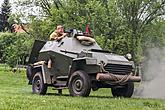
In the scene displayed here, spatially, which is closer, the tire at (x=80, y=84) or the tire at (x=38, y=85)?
the tire at (x=80, y=84)

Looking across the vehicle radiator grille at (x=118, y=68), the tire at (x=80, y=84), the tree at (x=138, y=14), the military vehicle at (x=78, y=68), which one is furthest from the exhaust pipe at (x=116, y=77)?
the tree at (x=138, y=14)

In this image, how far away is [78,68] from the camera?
14.7 meters

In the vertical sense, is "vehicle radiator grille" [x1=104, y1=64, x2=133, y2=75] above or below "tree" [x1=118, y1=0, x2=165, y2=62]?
below

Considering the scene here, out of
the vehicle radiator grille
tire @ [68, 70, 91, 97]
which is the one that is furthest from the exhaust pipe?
tire @ [68, 70, 91, 97]

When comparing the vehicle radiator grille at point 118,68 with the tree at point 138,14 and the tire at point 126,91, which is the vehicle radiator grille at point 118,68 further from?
the tree at point 138,14

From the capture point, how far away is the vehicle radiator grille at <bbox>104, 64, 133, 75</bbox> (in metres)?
14.1

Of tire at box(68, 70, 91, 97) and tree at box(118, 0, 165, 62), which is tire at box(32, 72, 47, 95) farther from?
tree at box(118, 0, 165, 62)

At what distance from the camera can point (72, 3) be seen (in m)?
29.3

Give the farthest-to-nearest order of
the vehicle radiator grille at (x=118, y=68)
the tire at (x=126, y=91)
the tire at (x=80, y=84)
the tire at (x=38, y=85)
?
the tire at (x=38, y=85)
the tire at (x=126, y=91)
the vehicle radiator grille at (x=118, y=68)
the tire at (x=80, y=84)

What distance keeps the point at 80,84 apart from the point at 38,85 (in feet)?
8.49

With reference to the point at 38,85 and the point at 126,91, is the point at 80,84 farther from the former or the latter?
the point at 38,85

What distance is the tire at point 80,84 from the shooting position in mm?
13969

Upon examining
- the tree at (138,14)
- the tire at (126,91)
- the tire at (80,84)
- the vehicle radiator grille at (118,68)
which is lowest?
the tire at (126,91)

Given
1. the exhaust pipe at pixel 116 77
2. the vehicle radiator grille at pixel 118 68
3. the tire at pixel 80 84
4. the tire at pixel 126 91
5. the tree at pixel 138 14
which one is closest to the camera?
the exhaust pipe at pixel 116 77
